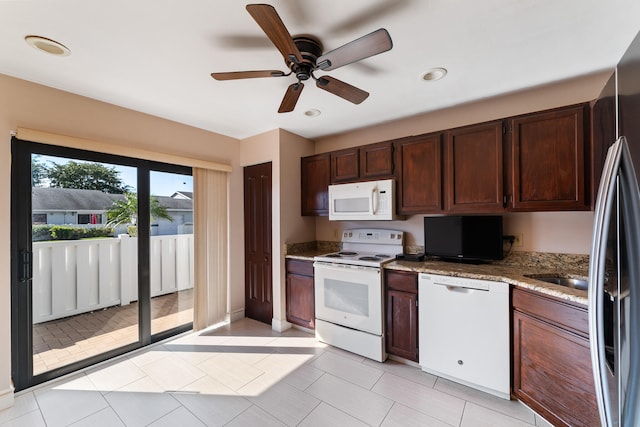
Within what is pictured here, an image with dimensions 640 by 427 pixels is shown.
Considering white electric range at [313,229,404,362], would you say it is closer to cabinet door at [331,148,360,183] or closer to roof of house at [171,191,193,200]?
cabinet door at [331,148,360,183]

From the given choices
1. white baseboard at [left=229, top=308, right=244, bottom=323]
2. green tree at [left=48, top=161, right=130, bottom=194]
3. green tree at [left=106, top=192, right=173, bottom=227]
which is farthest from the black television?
green tree at [left=48, top=161, right=130, bottom=194]

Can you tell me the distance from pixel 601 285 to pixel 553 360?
127 cm

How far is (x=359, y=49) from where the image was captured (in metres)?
1.36

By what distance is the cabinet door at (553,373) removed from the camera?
1.48m

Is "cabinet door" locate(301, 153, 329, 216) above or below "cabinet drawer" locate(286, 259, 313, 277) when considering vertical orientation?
above

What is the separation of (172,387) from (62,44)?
255 cm

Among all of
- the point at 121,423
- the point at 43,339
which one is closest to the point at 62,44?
the point at 43,339

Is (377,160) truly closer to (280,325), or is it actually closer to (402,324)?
(402,324)

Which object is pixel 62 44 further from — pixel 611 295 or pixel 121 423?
pixel 611 295

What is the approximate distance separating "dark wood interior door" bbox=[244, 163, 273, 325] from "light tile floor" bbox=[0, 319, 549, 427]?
829 mm

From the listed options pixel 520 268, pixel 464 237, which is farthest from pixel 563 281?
pixel 464 237

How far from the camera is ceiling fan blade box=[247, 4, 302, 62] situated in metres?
1.10

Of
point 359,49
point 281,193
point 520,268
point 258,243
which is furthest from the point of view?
point 258,243

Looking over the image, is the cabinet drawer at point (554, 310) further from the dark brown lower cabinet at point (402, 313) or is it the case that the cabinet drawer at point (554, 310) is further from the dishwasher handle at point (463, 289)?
the dark brown lower cabinet at point (402, 313)
